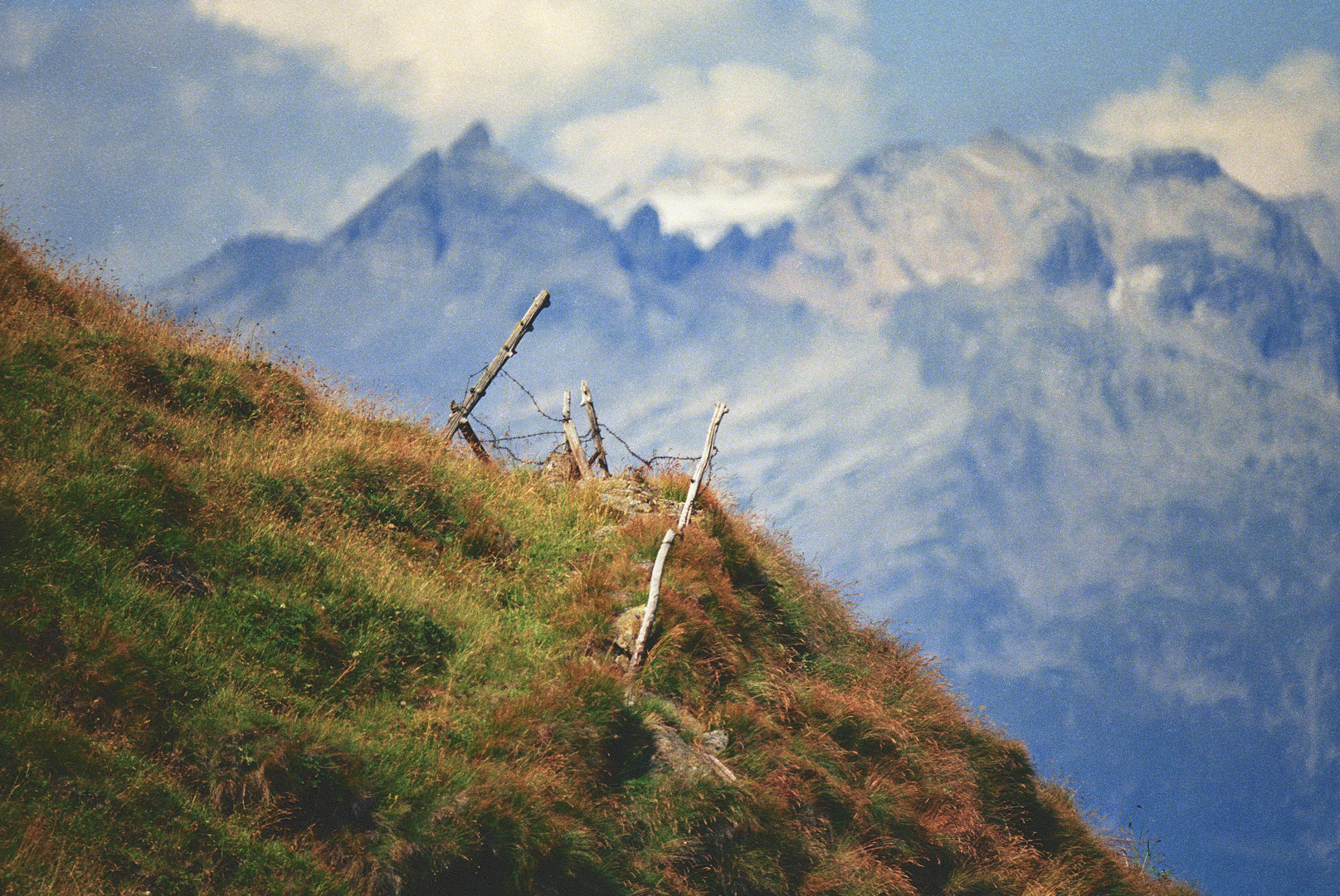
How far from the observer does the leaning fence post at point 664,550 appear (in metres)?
12.2

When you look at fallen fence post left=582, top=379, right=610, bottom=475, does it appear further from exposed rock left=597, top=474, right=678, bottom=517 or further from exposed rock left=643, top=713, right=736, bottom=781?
exposed rock left=643, top=713, right=736, bottom=781

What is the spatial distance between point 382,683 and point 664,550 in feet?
15.3

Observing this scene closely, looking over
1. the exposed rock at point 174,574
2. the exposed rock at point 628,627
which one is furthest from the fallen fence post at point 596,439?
the exposed rock at point 174,574

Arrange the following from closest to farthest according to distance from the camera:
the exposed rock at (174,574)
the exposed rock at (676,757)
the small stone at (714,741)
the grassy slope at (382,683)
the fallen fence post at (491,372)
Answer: the grassy slope at (382,683) → the exposed rock at (174,574) → the exposed rock at (676,757) → the small stone at (714,741) → the fallen fence post at (491,372)

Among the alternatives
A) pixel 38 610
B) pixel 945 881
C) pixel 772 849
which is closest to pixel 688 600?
pixel 772 849

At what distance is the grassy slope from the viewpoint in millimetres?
7578

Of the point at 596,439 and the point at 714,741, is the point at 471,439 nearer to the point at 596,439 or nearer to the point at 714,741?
the point at 596,439

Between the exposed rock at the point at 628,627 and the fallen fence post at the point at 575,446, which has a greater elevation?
the fallen fence post at the point at 575,446

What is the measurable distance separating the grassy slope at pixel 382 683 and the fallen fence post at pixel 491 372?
85 centimetres

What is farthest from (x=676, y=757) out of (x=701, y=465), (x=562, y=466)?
(x=562, y=466)

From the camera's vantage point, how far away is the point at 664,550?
13.2 metres

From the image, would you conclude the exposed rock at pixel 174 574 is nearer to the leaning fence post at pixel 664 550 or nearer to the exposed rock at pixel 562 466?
the leaning fence post at pixel 664 550

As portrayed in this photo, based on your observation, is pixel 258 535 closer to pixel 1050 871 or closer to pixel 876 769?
pixel 876 769

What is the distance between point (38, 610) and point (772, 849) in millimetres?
8807
